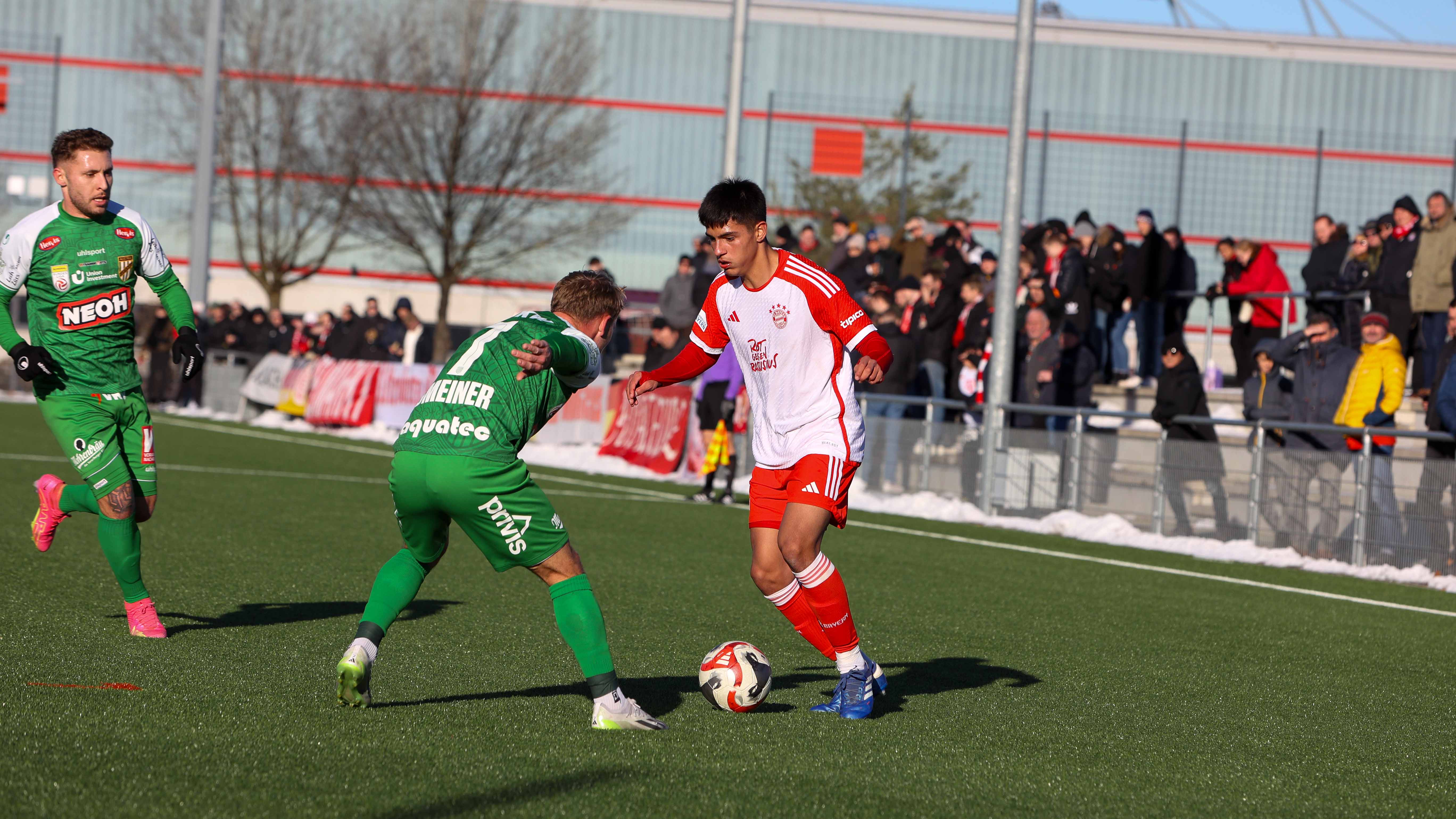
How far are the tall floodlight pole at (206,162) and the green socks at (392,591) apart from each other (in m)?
22.0

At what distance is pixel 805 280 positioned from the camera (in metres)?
5.73

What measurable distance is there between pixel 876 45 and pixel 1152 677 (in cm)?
3299

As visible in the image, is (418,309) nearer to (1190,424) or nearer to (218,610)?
(1190,424)

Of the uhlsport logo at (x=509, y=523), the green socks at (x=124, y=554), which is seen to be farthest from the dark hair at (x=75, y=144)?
the uhlsport logo at (x=509, y=523)

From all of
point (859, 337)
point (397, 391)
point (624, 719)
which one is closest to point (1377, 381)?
point (859, 337)

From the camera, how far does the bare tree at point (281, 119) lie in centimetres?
3475

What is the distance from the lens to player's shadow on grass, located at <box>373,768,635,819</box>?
385cm

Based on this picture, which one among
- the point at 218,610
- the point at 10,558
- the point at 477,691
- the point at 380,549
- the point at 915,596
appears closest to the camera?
the point at 477,691

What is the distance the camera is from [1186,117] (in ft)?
123

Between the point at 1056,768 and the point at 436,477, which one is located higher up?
the point at 436,477

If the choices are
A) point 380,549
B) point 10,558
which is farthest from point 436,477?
point 380,549

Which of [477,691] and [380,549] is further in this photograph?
[380,549]

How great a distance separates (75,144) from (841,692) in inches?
158

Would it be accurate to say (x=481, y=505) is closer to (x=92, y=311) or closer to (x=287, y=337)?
(x=92, y=311)
